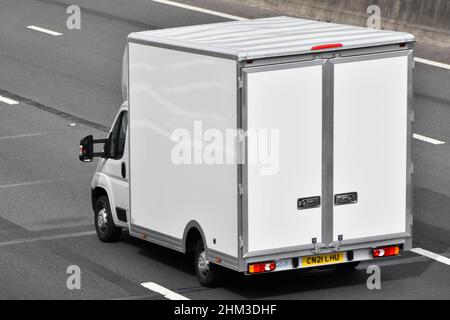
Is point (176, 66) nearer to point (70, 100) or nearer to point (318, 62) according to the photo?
point (318, 62)

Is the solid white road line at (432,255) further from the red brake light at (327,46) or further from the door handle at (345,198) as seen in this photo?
the red brake light at (327,46)

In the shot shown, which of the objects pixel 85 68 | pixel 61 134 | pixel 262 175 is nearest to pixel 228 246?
pixel 262 175

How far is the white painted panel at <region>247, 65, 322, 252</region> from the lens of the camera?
16078mm

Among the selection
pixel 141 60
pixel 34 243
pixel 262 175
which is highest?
pixel 141 60

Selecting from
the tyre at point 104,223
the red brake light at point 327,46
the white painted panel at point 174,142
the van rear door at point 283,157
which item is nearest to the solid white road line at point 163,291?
the white painted panel at point 174,142

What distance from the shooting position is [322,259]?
16844 millimetres

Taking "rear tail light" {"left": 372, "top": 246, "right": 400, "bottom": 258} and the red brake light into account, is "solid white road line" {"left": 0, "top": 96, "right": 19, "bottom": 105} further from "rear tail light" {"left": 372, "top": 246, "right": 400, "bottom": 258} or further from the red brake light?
the red brake light

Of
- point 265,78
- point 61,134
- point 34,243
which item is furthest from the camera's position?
point 61,134

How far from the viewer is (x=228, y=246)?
16484 millimetres

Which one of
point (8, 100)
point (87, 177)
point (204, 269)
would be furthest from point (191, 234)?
point (8, 100)

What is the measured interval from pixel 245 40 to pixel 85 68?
14.8 metres

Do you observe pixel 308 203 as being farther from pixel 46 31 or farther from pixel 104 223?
pixel 46 31

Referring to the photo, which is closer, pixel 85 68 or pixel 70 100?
pixel 70 100

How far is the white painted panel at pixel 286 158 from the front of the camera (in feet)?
52.7
